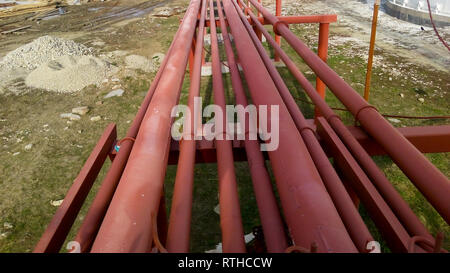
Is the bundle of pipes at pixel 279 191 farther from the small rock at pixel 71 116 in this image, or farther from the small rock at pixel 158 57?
the small rock at pixel 158 57

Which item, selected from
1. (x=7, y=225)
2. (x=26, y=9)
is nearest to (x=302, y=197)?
(x=7, y=225)

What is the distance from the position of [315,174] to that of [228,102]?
14.8ft

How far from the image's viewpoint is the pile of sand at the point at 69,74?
702cm

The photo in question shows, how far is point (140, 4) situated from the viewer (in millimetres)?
16422

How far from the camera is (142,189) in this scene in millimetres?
1411

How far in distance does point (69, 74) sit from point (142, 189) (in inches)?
269

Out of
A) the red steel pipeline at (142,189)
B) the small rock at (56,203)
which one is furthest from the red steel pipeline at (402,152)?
the small rock at (56,203)

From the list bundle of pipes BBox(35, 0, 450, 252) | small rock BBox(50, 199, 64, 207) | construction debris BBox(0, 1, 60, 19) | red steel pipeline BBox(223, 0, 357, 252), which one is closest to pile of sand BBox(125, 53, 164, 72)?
small rock BBox(50, 199, 64, 207)

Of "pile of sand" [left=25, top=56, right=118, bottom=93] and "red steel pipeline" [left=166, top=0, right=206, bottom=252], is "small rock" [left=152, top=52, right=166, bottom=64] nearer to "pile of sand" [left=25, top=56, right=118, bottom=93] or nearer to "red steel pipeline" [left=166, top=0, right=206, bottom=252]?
"pile of sand" [left=25, top=56, right=118, bottom=93]

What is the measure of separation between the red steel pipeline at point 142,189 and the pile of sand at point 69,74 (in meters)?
5.52

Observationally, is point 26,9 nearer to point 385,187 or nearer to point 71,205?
point 71,205

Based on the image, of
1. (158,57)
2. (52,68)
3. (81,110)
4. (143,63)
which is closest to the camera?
(81,110)

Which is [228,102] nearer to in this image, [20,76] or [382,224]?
[382,224]
